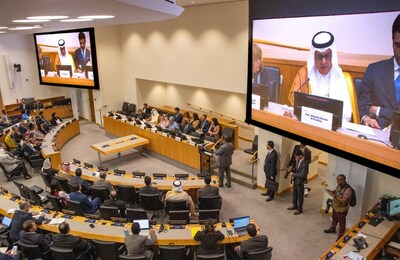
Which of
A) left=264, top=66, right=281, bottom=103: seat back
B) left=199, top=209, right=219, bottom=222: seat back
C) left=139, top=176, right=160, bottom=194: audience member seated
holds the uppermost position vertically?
left=264, top=66, right=281, bottom=103: seat back

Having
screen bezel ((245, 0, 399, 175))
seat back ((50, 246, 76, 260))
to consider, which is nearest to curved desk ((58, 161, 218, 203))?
screen bezel ((245, 0, 399, 175))

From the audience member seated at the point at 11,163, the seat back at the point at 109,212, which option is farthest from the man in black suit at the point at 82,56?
the seat back at the point at 109,212

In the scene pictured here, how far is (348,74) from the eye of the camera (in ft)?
18.1

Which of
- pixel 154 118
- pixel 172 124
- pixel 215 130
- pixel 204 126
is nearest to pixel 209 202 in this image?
pixel 215 130

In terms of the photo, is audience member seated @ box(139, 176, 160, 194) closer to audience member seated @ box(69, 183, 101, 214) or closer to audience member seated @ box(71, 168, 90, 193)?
audience member seated @ box(69, 183, 101, 214)

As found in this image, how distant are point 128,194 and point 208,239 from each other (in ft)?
9.94

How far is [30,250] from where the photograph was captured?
5590 millimetres

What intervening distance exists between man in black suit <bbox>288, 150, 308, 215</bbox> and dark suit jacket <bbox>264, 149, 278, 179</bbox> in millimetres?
481

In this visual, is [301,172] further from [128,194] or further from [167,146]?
[167,146]

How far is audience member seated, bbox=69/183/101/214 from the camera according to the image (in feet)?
23.2

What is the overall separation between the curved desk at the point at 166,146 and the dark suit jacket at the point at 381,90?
18.7ft

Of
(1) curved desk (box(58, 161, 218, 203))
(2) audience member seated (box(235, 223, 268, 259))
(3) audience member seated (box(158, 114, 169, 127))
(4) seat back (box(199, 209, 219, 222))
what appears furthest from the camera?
(3) audience member seated (box(158, 114, 169, 127))

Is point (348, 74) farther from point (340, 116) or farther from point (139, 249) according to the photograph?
point (139, 249)

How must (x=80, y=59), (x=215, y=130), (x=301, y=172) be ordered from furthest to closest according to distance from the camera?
1. (x=80, y=59)
2. (x=215, y=130)
3. (x=301, y=172)
